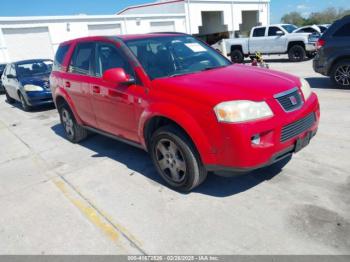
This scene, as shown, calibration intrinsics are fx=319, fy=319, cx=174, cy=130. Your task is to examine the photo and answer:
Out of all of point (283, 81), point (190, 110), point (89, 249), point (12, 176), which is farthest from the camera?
point (12, 176)

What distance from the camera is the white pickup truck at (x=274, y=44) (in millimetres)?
15164

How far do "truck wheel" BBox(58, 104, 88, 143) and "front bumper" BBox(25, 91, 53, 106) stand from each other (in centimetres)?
372

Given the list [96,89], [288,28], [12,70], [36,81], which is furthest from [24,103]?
[288,28]

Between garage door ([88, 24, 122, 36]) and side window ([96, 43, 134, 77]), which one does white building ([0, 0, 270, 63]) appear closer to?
garage door ([88, 24, 122, 36])

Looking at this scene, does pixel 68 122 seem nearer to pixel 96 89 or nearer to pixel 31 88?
pixel 96 89

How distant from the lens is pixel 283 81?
3547 millimetres

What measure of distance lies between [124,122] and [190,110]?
1.32m

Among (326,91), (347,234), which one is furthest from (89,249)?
(326,91)

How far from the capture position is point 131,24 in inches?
1017

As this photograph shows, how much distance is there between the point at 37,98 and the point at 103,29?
16.6 meters

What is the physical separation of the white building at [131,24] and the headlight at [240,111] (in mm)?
20120

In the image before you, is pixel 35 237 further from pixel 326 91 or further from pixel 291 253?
pixel 326 91

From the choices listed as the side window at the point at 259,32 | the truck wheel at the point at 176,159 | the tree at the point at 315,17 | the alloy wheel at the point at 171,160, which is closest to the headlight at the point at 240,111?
the truck wheel at the point at 176,159

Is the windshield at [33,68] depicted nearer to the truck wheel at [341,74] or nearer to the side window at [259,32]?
the truck wheel at [341,74]
